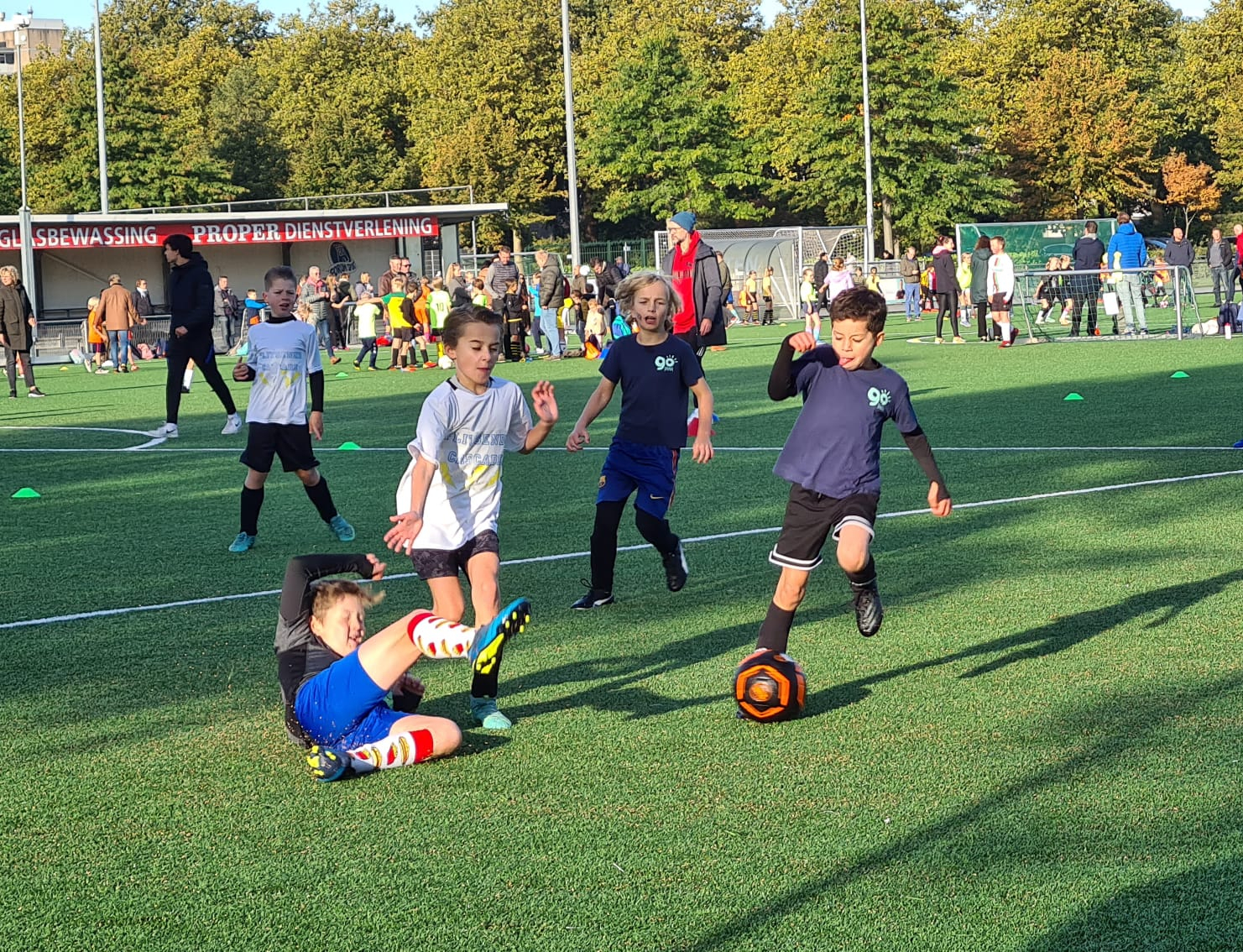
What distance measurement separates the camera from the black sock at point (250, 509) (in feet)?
33.0

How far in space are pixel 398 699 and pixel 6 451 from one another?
12.1 meters

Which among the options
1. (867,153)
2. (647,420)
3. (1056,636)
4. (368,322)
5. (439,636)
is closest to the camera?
(439,636)

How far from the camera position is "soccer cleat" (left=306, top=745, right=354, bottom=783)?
5141 mm

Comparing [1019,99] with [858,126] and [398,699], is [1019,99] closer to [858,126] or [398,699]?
[858,126]

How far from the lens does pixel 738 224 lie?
2803 inches

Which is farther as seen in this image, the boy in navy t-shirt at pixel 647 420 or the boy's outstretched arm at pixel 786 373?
the boy in navy t-shirt at pixel 647 420

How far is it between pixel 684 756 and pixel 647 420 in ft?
9.60

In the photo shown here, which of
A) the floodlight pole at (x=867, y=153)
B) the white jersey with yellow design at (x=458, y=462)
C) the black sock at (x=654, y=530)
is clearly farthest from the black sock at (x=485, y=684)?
the floodlight pole at (x=867, y=153)

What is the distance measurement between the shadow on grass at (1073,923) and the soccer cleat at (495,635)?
1296 mm

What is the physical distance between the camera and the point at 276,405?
999 centimetres

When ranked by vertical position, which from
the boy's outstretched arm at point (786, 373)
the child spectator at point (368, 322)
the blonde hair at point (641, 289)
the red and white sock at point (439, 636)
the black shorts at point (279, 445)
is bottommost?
the red and white sock at point (439, 636)

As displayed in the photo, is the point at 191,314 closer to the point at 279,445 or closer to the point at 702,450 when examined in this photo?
the point at 279,445

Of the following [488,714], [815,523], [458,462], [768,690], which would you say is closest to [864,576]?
[815,523]

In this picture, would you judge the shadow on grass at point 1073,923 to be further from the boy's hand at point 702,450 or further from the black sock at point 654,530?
the black sock at point 654,530
